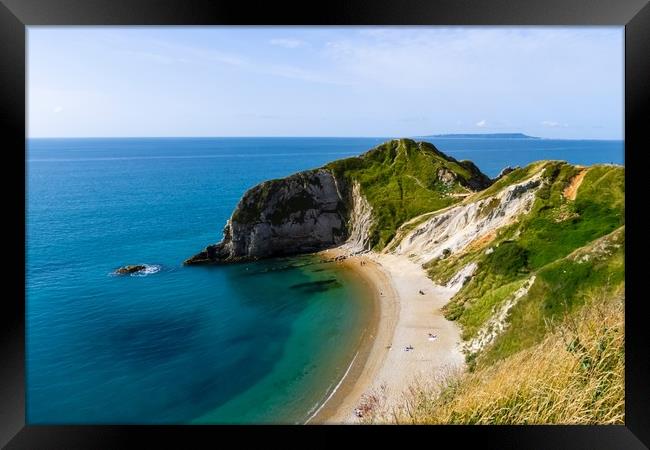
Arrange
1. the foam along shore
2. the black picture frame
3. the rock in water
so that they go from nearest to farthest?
the black picture frame, the foam along shore, the rock in water

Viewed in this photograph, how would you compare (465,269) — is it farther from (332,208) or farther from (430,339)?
(332,208)

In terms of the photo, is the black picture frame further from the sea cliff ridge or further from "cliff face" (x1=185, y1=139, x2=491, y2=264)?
"cliff face" (x1=185, y1=139, x2=491, y2=264)

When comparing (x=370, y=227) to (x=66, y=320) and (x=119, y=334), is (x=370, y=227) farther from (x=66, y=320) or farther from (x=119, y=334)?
(x=66, y=320)

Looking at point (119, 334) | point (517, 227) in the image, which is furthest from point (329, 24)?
point (119, 334)

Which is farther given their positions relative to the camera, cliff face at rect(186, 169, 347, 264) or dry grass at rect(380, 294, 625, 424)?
cliff face at rect(186, 169, 347, 264)

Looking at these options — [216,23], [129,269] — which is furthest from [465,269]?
[129,269]

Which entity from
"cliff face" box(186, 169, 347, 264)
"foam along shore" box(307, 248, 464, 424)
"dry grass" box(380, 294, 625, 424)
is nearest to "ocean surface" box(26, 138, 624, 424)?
"foam along shore" box(307, 248, 464, 424)
